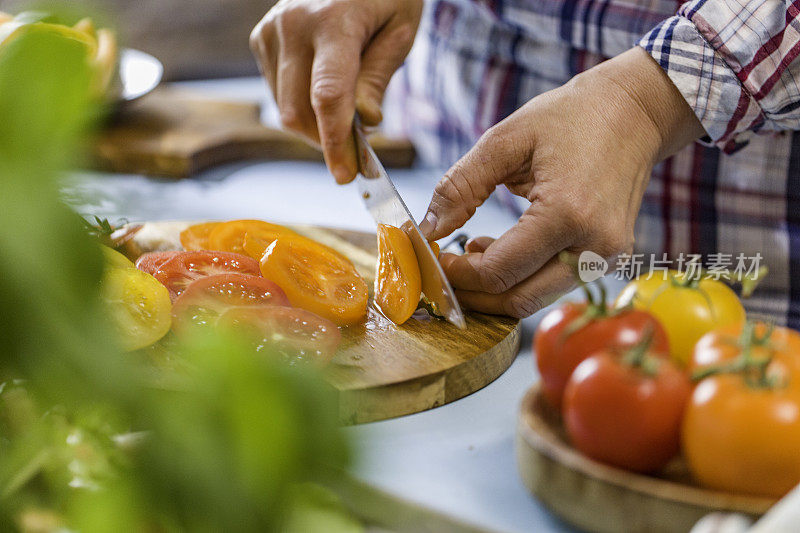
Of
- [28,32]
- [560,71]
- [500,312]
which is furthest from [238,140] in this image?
[28,32]

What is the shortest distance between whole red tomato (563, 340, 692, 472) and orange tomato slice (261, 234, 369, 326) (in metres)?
0.47

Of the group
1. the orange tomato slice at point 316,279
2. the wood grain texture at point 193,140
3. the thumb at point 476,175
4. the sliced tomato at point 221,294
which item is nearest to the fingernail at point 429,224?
the thumb at point 476,175

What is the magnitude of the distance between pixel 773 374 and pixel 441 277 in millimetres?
467

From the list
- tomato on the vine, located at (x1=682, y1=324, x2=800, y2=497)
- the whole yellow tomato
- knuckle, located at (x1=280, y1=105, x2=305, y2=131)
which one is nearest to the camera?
tomato on the vine, located at (x1=682, y1=324, x2=800, y2=497)

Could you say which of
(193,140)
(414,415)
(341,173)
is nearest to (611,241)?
(414,415)

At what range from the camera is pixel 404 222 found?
41.4 inches

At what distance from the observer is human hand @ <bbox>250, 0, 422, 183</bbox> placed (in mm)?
1231

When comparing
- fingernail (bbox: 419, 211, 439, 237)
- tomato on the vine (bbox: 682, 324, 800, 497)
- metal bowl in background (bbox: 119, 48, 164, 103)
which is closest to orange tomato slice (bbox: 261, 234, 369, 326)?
fingernail (bbox: 419, 211, 439, 237)

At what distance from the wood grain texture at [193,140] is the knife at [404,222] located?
1.98ft

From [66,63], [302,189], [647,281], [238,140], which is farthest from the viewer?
[238,140]

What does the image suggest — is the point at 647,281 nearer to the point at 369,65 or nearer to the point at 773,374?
the point at 773,374

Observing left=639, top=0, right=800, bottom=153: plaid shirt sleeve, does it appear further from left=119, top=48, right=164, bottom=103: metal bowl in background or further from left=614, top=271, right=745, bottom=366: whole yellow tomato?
left=119, top=48, right=164, bottom=103: metal bowl in background

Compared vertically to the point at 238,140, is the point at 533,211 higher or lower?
higher

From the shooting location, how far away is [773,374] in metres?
0.55
